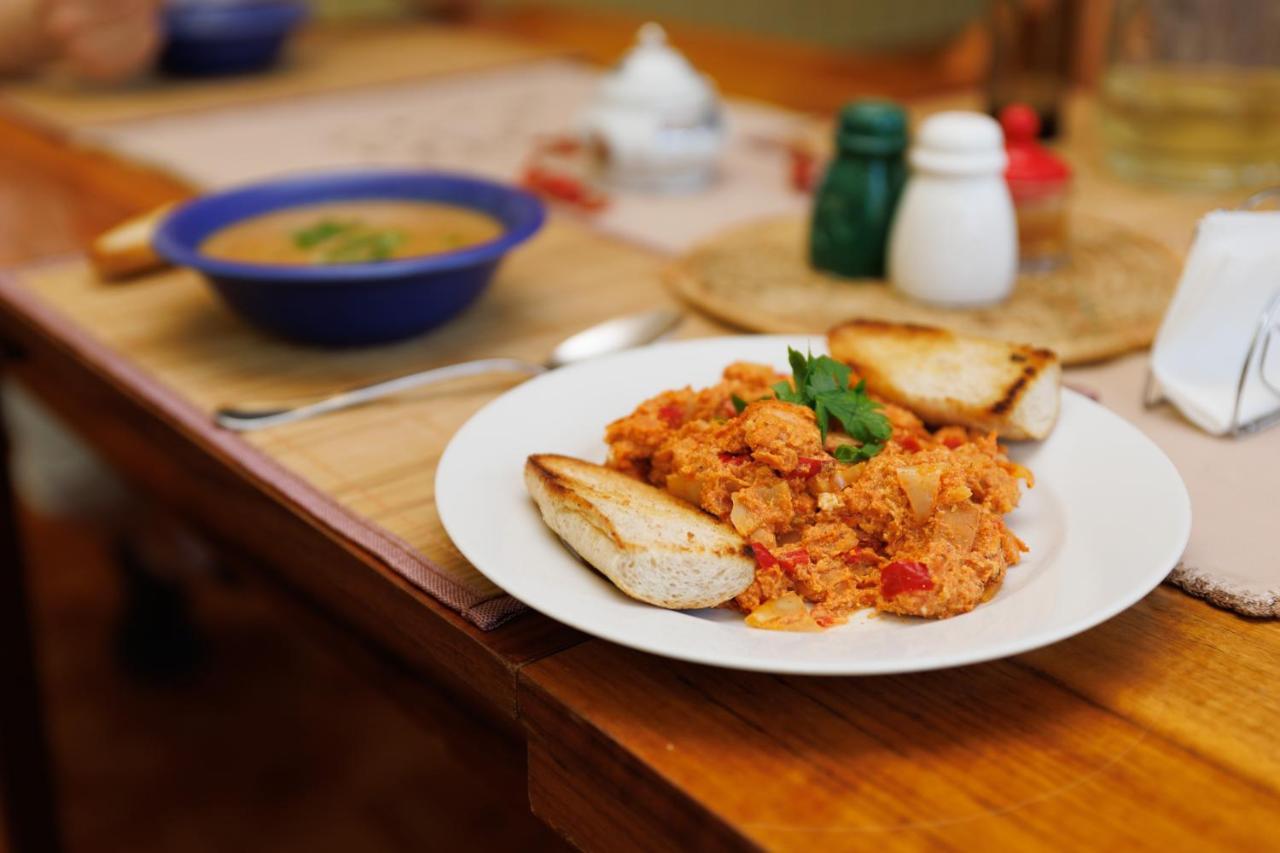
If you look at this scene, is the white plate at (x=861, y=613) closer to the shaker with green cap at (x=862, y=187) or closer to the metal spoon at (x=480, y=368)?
the metal spoon at (x=480, y=368)

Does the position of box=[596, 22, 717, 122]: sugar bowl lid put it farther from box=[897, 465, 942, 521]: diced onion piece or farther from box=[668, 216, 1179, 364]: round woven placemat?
box=[897, 465, 942, 521]: diced onion piece

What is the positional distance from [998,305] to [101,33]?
1.65 m

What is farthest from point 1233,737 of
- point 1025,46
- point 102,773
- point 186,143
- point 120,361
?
point 102,773

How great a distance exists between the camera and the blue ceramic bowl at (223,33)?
2.32 metres

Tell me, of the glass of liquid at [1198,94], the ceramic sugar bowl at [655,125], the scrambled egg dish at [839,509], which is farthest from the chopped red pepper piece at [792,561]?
the glass of liquid at [1198,94]

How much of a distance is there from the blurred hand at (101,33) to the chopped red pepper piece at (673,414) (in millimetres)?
1723

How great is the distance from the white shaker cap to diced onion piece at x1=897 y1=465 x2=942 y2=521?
566mm

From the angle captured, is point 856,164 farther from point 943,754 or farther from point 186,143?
point 186,143

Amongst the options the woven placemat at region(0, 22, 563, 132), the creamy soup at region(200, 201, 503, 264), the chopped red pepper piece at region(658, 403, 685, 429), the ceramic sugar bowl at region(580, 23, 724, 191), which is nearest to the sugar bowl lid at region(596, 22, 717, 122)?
the ceramic sugar bowl at region(580, 23, 724, 191)

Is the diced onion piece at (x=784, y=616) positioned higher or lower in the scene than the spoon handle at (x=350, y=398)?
higher

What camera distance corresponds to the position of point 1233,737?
0.66m

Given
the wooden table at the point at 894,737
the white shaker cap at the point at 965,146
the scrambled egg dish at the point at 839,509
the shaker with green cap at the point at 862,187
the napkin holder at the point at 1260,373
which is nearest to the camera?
the wooden table at the point at 894,737

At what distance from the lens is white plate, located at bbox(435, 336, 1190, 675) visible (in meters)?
0.63

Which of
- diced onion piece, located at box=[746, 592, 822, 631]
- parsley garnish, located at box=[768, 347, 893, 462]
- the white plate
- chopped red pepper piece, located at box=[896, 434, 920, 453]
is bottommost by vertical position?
diced onion piece, located at box=[746, 592, 822, 631]
